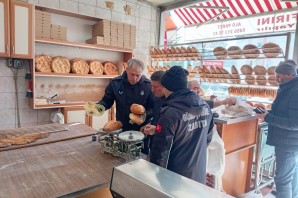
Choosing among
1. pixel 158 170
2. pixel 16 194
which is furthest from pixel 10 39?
pixel 158 170

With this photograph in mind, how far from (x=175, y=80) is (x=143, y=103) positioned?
0.85 m

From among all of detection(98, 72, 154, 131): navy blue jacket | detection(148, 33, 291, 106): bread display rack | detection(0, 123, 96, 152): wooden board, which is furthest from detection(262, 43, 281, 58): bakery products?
detection(0, 123, 96, 152): wooden board

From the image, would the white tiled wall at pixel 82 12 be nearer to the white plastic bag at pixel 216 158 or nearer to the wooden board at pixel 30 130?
the wooden board at pixel 30 130

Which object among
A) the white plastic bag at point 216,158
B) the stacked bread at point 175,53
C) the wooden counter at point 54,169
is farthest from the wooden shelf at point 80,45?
the white plastic bag at point 216,158

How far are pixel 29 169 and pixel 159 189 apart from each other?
3.17 feet

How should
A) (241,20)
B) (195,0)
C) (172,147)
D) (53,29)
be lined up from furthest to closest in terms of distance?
(241,20) < (195,0) < (53,29) < (172,147)

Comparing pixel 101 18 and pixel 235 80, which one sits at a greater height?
pixel 101 18

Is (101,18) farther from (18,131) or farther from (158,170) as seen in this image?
(158,170)

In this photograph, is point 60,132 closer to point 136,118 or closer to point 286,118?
point 136,118

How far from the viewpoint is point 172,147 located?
144 cm

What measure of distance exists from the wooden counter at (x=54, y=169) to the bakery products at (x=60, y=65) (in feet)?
6.51

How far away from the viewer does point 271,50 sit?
114 inches

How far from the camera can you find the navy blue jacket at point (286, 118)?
2.29 meters

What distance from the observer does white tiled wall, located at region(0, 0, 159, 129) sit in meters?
3.30
